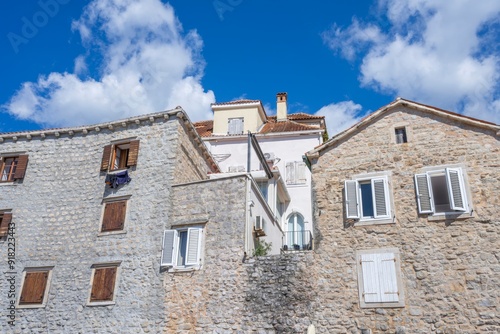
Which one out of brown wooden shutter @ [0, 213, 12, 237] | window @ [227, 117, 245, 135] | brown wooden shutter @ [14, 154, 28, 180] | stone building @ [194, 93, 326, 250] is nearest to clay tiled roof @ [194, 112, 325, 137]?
stone building @ [194, 93, 326, 250]

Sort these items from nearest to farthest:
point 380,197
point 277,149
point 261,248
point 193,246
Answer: point 380,197 → point 193,246 → point 261,248 → point 277,149

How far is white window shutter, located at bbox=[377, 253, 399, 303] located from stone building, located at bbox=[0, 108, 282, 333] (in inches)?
199

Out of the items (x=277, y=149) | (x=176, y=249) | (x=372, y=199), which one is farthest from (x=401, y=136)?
(x=277, y=149)

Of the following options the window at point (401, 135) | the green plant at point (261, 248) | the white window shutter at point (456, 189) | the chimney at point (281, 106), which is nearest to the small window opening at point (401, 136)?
the window at point (401, 135)

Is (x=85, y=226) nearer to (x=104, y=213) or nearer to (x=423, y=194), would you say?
(x=104, y=213)

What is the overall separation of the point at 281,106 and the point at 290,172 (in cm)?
699

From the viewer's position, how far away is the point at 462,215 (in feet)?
49.1

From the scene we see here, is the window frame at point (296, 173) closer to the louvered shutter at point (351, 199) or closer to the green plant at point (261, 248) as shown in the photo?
the green plant at point (261, 248)

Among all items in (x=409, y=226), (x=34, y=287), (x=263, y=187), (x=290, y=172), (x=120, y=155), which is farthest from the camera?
(x=290, y=172)

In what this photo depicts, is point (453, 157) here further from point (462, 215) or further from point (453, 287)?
point (453, 287)

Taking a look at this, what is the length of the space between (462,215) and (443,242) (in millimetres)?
1090

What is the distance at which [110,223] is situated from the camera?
19391 millimetres

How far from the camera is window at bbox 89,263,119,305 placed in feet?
59.0

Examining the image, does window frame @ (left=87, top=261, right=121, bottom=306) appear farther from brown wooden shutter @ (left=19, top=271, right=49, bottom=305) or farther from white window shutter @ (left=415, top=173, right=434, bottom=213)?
white window shutter @ (left=415, top=173, right=434, bottom=213)
